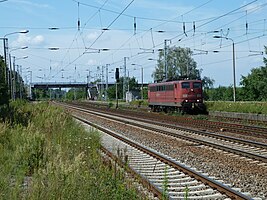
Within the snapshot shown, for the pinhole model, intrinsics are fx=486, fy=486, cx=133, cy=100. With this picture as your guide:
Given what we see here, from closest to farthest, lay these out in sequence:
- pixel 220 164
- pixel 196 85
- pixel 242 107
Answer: pixel 220 164
pixel 242 107
pixel 196 85

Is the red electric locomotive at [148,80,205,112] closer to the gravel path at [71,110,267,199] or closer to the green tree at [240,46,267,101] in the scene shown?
the gravel path at [71,110,267,199]

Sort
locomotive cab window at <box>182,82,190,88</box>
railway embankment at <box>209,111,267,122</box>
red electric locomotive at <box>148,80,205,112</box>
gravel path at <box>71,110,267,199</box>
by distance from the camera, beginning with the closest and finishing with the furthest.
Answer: gravel path at <box>71,110,267,199</box> → railway embankment at <box>209,111,267,122</box> → red electric locomotive at <box>148,80,205,112</box> → locomotive cab window at <box>182,82,190,88</box>

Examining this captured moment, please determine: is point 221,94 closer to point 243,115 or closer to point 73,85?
point 243,115

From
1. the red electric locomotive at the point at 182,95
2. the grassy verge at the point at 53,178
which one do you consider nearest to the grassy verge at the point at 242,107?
the red electric locomotive at the point at 182,95

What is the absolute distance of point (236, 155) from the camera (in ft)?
52.9

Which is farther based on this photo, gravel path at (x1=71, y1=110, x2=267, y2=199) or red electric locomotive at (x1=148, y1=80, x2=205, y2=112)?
red electric locomotive at (x1=148, y1=80, x2=205, y2=112)

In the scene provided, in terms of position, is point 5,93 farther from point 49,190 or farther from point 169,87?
point 49,190

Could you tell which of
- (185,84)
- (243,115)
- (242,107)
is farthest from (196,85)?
(243,115)

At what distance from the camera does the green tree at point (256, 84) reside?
65.8m

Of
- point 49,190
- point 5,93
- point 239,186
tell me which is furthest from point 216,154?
point 5,93

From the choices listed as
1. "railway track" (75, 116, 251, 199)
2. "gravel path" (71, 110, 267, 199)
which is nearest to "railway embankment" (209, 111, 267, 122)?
"gravel path" (71, 110, 267, 199)

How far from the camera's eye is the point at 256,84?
66.4 m

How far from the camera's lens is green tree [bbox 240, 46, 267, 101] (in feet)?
216

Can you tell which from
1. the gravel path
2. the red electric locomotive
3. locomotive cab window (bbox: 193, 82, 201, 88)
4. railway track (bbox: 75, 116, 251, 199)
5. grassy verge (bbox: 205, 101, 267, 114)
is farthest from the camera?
locomotive cab window (bbox: 193, 82, 201, 88)
